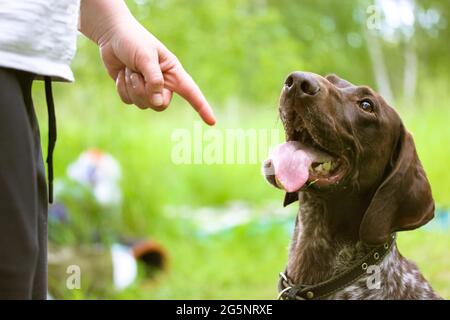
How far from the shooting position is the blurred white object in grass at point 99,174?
6.75 metres

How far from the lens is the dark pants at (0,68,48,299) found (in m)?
1.64

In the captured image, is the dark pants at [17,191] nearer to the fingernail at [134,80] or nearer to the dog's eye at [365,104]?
the fingernail at [134,80]

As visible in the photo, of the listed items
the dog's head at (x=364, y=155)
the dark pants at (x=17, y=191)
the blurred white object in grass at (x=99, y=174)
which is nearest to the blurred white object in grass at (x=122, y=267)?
the blurred white object in grass at (x=99, y=174)

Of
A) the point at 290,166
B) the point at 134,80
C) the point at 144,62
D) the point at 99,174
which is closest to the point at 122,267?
the point at 99,174

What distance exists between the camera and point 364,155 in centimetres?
297

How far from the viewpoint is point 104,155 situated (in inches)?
287

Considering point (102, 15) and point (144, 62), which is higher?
point (102, 15)

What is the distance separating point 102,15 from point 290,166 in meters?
0.90

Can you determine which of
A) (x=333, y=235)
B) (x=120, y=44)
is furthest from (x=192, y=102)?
→ (x=333, y=235)

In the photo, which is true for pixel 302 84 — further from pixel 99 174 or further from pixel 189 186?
pixel 189 186

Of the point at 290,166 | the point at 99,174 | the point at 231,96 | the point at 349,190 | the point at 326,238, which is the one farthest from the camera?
the point at 231,96

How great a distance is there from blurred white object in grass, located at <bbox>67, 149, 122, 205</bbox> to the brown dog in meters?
3.77
